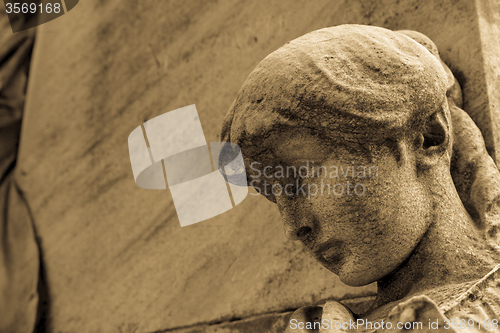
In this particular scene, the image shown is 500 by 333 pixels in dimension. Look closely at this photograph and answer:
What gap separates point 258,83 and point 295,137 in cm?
16

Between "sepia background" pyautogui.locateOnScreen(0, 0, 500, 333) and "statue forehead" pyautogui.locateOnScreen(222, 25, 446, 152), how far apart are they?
21.4 inches

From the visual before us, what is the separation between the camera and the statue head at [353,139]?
3.55 ft

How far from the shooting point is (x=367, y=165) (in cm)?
111

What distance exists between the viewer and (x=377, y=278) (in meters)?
1.18

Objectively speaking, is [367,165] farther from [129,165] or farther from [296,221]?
[129,165]

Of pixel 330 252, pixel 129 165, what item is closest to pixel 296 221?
pixel 330 252

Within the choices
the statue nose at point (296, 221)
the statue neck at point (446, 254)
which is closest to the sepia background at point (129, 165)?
the statue neck at point (446, 254)

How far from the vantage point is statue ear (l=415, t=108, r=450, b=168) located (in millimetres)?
1169

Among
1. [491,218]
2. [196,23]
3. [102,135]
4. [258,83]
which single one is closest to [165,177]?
[102,135]

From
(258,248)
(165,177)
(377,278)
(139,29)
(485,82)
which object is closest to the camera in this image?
(377,278)

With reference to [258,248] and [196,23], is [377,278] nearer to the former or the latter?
[258,248]

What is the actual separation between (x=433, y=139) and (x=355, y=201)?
0.90 ft

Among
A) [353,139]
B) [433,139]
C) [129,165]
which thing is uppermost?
[353,139]

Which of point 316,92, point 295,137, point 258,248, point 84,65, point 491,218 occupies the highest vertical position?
point 316,92
